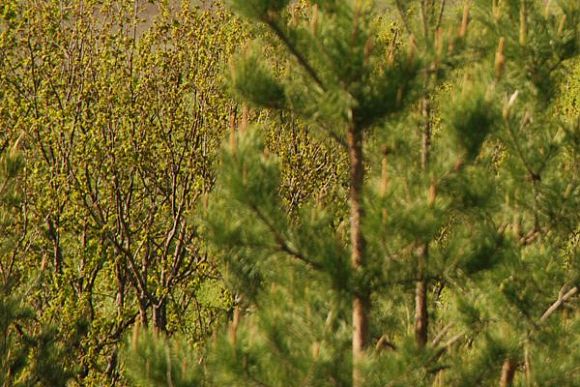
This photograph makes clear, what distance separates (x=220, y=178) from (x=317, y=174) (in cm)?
794

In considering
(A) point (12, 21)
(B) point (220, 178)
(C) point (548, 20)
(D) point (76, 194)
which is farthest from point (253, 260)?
(A) point (12, 21)

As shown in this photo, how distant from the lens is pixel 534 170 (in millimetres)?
6711

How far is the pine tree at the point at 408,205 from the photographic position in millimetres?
5715

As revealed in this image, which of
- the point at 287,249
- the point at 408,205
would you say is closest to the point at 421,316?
the point at 287,249

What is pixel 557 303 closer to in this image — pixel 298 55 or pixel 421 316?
pixel 421 316

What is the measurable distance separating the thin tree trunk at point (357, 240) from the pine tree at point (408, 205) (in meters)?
0.01

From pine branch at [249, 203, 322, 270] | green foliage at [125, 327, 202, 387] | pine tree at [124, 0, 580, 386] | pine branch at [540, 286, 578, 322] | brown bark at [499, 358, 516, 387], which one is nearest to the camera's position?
pine tree at [124, 0, 580, 386]

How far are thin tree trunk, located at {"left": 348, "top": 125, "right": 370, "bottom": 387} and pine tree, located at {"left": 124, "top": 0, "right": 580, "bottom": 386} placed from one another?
1 centimetres

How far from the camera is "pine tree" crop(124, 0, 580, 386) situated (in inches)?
225

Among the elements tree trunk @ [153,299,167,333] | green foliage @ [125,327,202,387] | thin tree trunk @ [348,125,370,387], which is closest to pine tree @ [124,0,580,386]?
thin tree trunk @ [348,125,370,387]

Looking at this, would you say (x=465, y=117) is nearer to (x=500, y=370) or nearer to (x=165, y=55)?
(x=500, y=370)

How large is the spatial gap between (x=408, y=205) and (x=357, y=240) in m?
0.80

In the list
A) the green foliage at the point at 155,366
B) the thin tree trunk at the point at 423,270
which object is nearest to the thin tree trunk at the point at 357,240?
the thin tree trunk at the point at 423,270

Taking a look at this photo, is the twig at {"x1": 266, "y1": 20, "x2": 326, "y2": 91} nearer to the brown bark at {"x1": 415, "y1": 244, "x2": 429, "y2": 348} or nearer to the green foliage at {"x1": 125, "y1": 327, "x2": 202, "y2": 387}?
the brown bark at {"x1": 415, "y1": 244, "x2": 429, "y2": 348}
